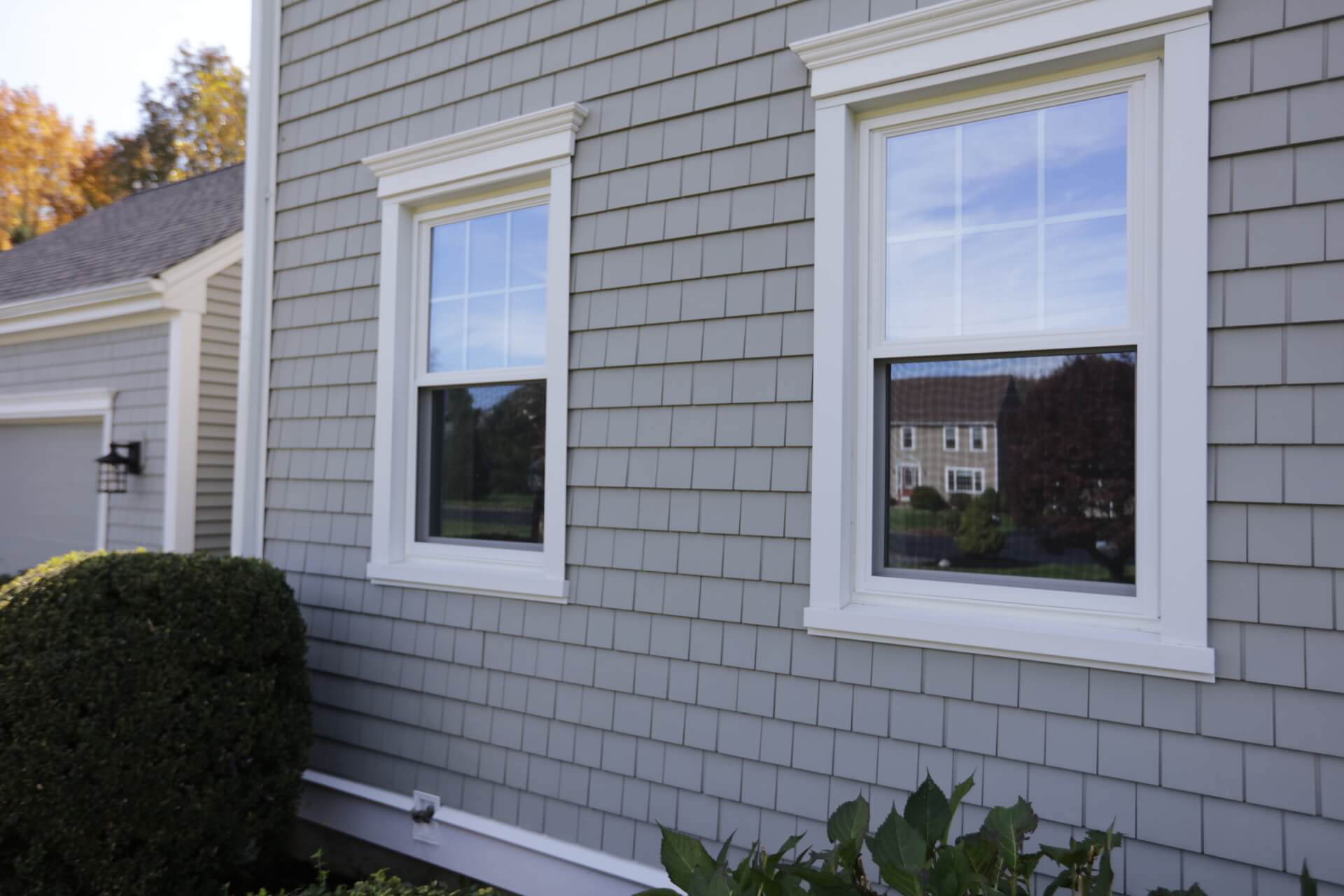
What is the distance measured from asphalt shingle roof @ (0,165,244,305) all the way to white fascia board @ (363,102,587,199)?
3860 millimetres

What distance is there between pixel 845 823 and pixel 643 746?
119 cm

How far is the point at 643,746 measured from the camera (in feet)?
11.2

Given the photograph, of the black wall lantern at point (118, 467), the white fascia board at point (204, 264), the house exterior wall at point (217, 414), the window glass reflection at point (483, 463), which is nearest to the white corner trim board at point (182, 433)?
the house exterior wall at point (217, 414)

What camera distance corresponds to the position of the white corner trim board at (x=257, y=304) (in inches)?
186

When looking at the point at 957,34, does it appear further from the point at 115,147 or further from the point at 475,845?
the point at 115,147

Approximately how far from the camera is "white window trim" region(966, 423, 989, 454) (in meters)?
→ 2.90

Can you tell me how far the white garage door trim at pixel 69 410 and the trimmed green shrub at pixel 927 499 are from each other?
6692mm

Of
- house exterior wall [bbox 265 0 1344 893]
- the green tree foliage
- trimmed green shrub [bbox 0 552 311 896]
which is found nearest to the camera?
house exterior wall [bbox 265 0 1344 893]

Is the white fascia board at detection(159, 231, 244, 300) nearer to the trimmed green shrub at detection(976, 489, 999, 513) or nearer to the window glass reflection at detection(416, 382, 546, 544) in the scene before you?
the window glass reflection at detection(416, 382, 546, 544)

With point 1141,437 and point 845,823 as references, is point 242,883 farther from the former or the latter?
point 1141,437

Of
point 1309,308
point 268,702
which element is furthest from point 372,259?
point 1309,308

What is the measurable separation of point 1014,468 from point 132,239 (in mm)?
9216

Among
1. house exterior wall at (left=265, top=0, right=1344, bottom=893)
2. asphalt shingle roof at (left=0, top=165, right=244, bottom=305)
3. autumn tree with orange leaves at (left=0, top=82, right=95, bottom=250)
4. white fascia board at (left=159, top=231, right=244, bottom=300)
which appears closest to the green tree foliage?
autumn tree with orange leaves at (left=0, top=82, right=95, bottom=250)

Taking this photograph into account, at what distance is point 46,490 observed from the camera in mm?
8164
